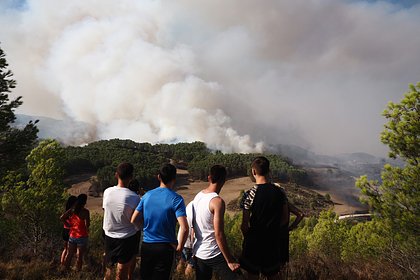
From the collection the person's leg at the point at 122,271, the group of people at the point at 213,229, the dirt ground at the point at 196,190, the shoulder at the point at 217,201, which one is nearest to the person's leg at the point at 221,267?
the group of people at the point at 213,229

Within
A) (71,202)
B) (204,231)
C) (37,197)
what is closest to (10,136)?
(37,197)

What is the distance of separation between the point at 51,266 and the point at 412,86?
9.99 metres

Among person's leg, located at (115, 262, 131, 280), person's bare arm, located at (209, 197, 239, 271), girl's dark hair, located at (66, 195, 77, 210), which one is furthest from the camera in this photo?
girl's dark hair, located at (66, 195, 77, 210)

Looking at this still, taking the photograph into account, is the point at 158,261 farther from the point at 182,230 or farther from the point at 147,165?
the point at 147,165

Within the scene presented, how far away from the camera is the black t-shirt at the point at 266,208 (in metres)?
3.75

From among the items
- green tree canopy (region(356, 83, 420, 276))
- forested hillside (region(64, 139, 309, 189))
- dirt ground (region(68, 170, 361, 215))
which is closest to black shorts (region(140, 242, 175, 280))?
green tree canopy (region(356, 83, 420, 276))

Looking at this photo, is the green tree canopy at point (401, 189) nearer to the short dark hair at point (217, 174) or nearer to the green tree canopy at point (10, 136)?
the short dark hair at point (217, 174)

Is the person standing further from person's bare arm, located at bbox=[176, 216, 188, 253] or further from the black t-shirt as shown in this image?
the black t-shirt

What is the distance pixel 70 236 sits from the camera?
6.52 metres

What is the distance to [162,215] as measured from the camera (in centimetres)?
383

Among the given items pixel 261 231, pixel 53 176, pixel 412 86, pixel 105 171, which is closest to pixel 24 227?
pixel 53 176

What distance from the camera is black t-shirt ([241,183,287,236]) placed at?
3.75 m

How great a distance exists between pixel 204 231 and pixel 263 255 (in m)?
0.78

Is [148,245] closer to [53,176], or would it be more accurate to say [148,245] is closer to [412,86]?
[412,86]
